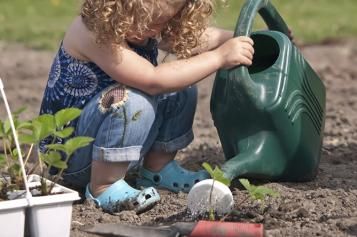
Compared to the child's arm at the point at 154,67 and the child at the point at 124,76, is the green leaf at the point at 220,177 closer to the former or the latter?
the child at the point at 124,76

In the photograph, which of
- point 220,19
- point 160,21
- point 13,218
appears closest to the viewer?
point 13,218

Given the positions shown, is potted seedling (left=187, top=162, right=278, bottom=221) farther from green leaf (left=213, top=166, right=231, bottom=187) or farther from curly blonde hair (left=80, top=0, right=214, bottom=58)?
curly blonde hair (left=80, top=0, right=214, bottom=58)

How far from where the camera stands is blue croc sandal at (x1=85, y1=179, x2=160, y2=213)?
3080mm

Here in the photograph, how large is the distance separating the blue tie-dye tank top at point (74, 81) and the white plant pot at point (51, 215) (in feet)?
2.13

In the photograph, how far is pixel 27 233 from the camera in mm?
2676

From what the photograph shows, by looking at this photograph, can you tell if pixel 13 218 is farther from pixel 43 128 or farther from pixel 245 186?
pixel 245 186

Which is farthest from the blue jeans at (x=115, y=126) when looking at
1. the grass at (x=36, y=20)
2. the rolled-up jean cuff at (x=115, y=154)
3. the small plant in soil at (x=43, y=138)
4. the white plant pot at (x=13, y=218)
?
the grass at (x=36, y=20)

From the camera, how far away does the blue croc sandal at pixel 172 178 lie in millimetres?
3398

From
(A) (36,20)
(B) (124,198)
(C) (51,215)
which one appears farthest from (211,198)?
(A) (36,20)

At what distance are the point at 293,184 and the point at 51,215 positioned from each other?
104 centimetres

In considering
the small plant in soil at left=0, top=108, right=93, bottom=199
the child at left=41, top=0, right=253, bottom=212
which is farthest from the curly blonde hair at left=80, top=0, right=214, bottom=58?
the small plant in soil at left=0, top=108, right=93, bottom=199

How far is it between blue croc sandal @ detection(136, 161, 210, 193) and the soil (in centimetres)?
7

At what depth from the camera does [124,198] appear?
3.13 metres

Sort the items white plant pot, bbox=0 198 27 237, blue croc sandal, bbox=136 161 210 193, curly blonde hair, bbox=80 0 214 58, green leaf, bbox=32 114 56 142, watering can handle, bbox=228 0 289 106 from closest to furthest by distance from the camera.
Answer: white plant pot, bbox=0 198 27 237 < green leaf, bbox=32 114 56 142 < curly blonde hair, bbox=80 0 214 58 < watering can handle, bbox=228 0 289 106 < blue croc sandal, bbox=136 161 210 193
